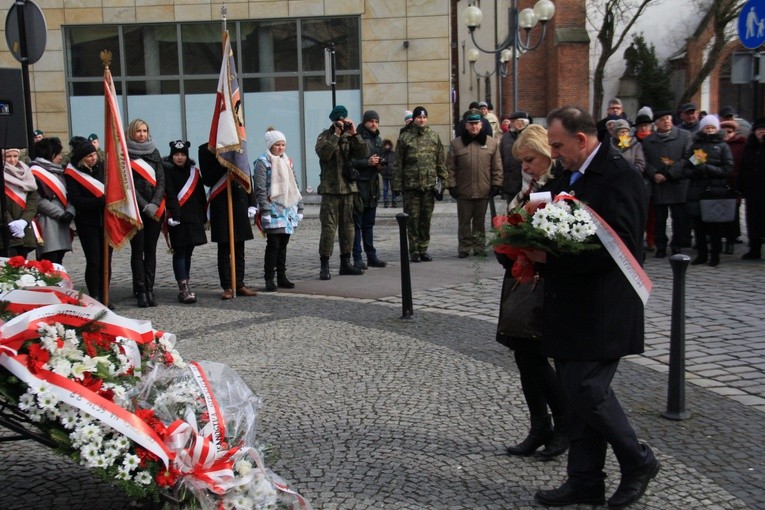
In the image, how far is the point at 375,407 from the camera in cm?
624

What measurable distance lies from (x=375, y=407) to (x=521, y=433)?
109cm

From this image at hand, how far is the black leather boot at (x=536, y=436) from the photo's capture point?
5281 mm

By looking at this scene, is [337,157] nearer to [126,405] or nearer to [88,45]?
[126,405]

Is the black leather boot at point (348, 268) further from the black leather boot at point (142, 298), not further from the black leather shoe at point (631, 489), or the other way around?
the black leather shoe at point (631, 489)

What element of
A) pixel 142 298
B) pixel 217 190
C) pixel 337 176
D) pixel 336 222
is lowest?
pixel 142 298

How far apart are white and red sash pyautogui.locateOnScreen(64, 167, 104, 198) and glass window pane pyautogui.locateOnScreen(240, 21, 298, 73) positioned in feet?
46.2

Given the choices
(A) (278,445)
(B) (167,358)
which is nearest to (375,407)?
Answer: (A) (278,445)

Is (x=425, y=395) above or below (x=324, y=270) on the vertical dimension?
below

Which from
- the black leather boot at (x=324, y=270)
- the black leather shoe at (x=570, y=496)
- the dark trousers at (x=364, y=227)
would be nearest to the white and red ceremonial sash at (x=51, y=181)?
the black leather boot at (x=324, y=270)

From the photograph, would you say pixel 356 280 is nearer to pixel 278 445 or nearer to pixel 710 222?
pixel 710 222

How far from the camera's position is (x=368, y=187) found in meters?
12.4

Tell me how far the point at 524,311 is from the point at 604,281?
70 cm

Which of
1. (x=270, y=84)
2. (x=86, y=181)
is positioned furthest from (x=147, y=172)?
(x=270, y=84)

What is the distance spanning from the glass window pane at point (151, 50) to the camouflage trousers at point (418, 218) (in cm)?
1276
